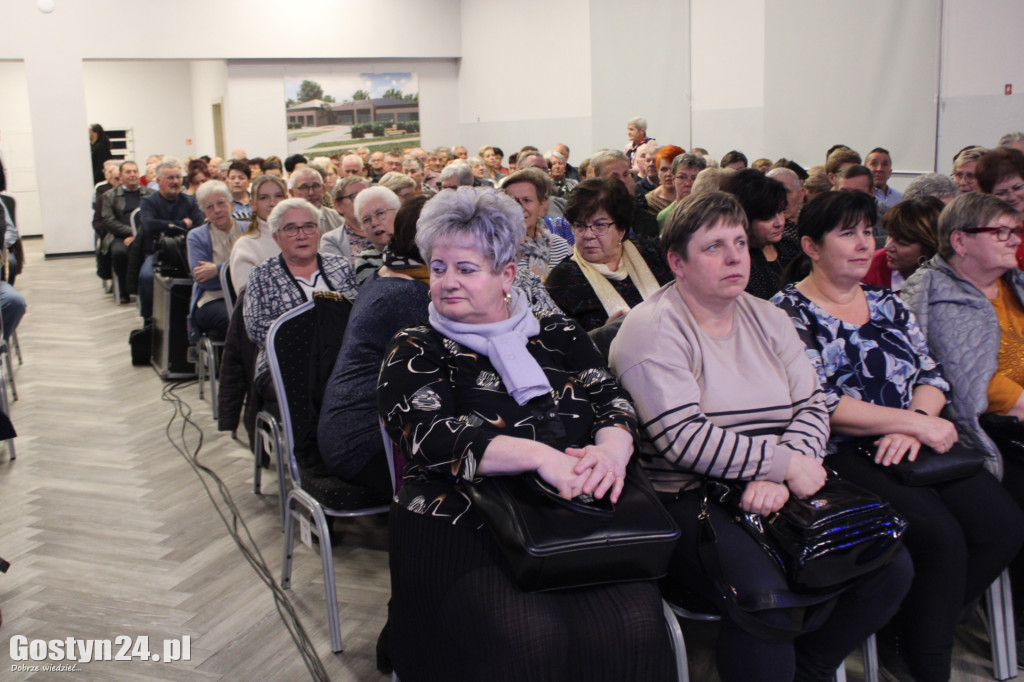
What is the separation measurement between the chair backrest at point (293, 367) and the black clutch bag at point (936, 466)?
1700 millimetres

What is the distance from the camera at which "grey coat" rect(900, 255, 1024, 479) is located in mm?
2527

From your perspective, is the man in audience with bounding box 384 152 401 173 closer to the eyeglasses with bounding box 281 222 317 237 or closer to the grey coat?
the eyeglasses with bounding box 281 222 317 237

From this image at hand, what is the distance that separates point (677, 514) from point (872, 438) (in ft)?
2.25

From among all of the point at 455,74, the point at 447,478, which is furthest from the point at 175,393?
the point at 455,74

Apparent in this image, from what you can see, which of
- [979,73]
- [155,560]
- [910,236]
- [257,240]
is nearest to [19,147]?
[257,240]

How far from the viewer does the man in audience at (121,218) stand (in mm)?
8584

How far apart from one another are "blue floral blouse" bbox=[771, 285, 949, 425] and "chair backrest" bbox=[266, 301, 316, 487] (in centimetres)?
147

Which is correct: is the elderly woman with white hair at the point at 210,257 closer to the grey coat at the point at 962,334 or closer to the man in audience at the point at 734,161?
the man in audience at the point at 734,161

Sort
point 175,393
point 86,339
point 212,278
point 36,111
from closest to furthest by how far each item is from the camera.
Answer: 1. point 212,278
2. point 175,393
3. point 86,339
4. point 36,111

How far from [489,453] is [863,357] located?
49.0 inches

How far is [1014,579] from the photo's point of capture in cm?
253

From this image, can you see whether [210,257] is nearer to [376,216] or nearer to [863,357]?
[376,216]

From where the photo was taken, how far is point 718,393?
2.13 metres

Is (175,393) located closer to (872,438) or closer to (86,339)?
(86,339)
